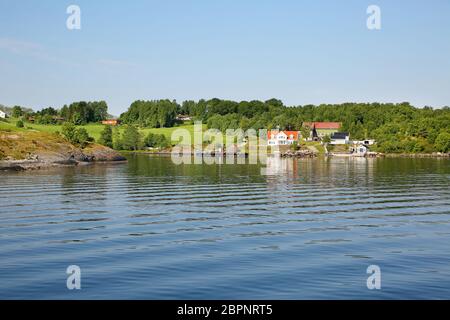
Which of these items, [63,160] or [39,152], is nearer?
[39,152]

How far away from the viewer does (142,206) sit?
50438 mm

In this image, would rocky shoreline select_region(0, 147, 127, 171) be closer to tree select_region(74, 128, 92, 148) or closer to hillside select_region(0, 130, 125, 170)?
hillside select_region(0, 130, 125, 170)

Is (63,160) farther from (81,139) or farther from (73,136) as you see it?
(81,139)

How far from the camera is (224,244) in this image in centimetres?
3344

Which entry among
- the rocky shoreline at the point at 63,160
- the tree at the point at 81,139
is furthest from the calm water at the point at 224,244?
the tree at the point at 81,139

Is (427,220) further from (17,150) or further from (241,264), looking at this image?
(17,150)

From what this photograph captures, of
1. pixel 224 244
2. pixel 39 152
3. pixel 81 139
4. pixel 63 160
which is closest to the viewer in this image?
pixel 224 244

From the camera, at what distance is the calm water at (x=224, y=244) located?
80.4 feet

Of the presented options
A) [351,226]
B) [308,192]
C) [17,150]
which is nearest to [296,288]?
[351,226]

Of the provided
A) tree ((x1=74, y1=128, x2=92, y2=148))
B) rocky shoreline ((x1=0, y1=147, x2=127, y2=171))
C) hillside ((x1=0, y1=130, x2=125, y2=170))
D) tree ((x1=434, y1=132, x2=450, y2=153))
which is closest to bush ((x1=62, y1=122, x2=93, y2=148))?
tree ((x1=74, y1=128, x2=92, y2=148))

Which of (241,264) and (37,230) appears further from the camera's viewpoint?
(37,230)

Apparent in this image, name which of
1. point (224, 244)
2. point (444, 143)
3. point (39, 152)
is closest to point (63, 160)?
point (39, 152)
